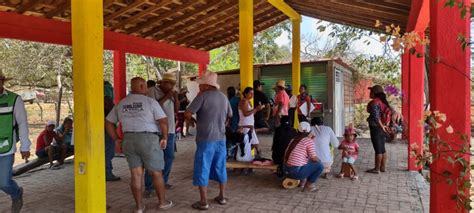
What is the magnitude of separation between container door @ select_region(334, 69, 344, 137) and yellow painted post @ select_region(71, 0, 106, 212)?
356 inches

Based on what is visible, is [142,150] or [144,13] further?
[144,13]

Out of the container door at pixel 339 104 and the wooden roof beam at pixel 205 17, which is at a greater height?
the wooden roof beam at pixel 205 17

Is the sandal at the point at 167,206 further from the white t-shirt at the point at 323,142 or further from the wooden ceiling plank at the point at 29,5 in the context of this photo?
the wooden ceiling plank at the point at 29,5

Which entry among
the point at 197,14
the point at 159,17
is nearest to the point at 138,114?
the point at 159,17

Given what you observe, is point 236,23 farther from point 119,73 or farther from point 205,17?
point 119,73

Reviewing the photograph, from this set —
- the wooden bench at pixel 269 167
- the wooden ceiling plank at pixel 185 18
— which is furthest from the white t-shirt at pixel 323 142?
the wooden ceiling plank at pixel 185 18

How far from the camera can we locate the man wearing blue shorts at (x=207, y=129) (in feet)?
13.9

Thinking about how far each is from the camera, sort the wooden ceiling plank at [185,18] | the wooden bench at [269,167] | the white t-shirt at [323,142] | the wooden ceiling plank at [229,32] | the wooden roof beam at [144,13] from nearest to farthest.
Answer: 1. the wooden bench at [269,167]
2. the white t-shirt at [323,142]
3. the wooden roof beam at [144,13]
4. the wooden ceiling plank at [185,18]
5. the wooden ceiling plank at [229,32]

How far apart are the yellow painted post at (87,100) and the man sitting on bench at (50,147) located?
3.96 metres

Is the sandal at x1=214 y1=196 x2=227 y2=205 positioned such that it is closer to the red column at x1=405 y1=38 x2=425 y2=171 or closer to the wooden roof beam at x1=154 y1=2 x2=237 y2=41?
the red column at x1=405 y1=38 x2=425 y2=171

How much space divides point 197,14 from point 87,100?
18.0ft

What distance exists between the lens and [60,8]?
638 centimetres

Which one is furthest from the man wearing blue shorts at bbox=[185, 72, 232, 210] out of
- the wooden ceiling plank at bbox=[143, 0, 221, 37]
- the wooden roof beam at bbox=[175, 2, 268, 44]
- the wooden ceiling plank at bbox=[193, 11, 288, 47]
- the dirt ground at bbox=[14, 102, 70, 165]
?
the dirt ground at bbox=[14, 102, 70, 165]

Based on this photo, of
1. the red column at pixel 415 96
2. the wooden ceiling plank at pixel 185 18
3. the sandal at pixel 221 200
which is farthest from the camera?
the wooden ceiling plank at pixel 185 18
